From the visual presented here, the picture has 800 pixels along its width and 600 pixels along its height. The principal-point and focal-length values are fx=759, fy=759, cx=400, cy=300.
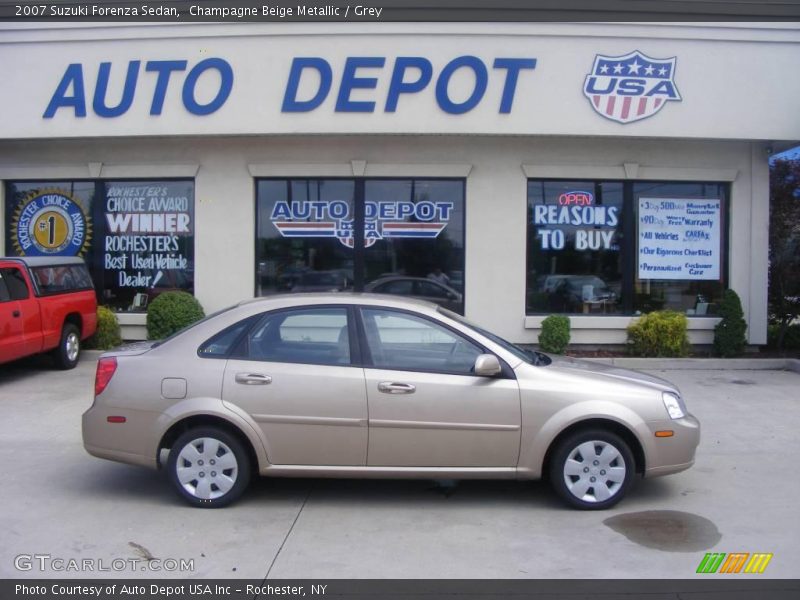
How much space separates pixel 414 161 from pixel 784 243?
6752mm

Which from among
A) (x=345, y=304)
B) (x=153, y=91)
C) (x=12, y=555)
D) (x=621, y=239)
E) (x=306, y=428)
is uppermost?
(x=153, y=91)

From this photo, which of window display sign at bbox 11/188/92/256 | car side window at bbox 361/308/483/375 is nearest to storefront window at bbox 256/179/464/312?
window display sign at bbox 11/188/92/256

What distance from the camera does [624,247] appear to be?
1267 cm

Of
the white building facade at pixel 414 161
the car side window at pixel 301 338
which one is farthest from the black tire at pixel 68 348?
the car side window at pixel 301 338

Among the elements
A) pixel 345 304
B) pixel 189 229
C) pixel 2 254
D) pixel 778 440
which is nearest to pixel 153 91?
pixel 189 229

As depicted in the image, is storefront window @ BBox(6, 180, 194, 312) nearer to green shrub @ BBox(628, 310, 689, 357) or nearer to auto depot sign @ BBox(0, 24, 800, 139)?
auto depot sign @ BBox(0, 24, 800, 139)

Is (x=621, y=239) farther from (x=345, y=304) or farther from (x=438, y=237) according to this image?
(x=345, y=304)

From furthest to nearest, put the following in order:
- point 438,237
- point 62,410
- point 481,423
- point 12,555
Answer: point 438,237, point 62,410, point 481,423, point 12,555

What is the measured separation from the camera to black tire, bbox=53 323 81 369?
11.2 m

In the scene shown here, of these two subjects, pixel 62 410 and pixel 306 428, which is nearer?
pixel 306 428

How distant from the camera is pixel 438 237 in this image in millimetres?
12594

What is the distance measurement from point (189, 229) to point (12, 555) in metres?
8.64

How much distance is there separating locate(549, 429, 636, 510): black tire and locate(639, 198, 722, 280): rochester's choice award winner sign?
7626mm

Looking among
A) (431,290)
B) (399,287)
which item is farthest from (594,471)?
(399,287)
